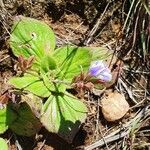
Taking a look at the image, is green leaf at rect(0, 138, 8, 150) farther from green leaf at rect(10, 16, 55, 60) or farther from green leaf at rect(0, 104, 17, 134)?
green leaf at rect(10, 16, 55, 60)

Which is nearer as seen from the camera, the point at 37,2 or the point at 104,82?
the point at 104,82

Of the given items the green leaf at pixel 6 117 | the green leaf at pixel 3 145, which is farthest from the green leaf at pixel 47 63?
the green leaf at pixel 3 145

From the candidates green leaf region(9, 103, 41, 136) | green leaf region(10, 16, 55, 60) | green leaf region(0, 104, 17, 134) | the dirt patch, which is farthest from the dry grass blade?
green leaf region(10, 16, 55, 60)

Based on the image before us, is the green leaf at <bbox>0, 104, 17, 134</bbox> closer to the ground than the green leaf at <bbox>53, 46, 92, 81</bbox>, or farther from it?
closer to the ground

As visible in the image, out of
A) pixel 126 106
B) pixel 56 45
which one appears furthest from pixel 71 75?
pixel 126 106

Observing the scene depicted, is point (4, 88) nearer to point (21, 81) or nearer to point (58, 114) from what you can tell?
point (21, 81)

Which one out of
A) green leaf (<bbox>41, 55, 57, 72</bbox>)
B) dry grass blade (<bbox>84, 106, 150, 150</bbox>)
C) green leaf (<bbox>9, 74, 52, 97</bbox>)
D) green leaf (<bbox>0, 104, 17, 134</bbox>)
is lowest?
dry grass blade (<bbox>84, 106, 150, 150</bbox>)

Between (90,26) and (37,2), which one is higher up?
(37,2)

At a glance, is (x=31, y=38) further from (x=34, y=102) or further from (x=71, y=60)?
(x=34, y=102)

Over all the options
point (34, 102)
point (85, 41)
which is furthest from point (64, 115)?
point (85, 41)
